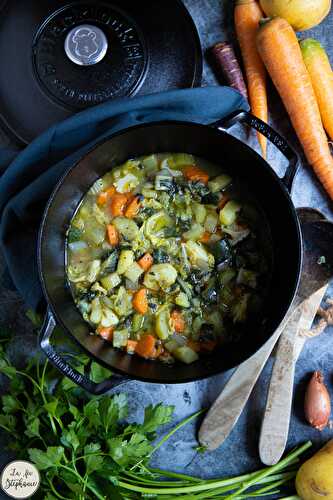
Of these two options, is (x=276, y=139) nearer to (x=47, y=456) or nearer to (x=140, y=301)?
(x=140, y=301)

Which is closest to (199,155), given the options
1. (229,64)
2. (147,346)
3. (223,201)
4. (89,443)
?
(223,201)

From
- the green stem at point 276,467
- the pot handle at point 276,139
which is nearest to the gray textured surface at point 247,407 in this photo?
the green stem at point 276,467

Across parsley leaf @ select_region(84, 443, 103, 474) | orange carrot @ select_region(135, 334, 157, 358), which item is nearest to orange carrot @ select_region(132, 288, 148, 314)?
orange carrot @ select_region(135, 334, 157, 358)

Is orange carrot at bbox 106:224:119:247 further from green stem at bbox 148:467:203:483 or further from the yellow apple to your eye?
the yellow apple

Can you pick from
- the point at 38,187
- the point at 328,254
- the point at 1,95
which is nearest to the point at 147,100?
the point at 38,187

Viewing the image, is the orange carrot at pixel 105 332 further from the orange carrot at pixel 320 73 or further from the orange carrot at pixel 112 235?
the orange carrot at pixel 320 73

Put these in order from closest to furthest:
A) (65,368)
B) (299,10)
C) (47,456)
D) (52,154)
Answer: (65,368) → (47,456) → (52,154) → (299,10)

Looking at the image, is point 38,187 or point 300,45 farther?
point 300,45

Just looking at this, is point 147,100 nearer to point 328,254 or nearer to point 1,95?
point 1,95
